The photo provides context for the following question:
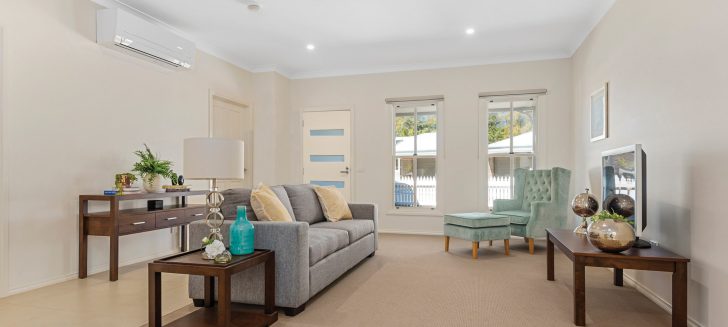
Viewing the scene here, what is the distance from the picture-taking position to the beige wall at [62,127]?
10.7ft

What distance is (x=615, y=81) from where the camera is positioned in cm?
385

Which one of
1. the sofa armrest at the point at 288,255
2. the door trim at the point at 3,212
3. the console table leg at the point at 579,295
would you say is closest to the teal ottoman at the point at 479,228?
the console table leg at the point at 579,295

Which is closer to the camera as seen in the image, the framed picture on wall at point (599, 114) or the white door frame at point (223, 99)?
the framed picture on wall at point (599, 114)

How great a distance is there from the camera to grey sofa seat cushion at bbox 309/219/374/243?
3.73 meters

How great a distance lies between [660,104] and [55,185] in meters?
4.72

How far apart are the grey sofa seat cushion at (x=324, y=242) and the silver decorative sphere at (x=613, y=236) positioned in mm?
1803

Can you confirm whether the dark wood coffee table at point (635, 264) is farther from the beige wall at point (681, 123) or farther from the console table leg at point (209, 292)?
the console table leg at point (209, 292)

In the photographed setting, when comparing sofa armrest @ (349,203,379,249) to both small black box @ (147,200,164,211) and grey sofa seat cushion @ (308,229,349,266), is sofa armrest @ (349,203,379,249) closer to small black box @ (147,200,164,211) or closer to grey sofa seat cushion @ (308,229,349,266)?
grey sofa seat cushion @ (308,229,349,266)

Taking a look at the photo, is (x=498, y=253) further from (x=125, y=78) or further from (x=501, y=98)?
(x=125, y=78)

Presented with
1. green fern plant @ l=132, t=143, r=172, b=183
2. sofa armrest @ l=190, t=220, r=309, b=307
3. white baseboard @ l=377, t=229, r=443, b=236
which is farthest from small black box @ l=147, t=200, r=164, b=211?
white baseboard @ l=377, t=229, r=443, b=236

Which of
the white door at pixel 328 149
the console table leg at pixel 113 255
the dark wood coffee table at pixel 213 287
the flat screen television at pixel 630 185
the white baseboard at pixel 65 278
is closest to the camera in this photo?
the dark wood coffee table at pixel 213 287

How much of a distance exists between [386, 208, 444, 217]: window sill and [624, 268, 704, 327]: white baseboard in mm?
2872

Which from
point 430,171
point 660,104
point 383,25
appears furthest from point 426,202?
point 660,104

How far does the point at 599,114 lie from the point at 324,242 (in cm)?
321
